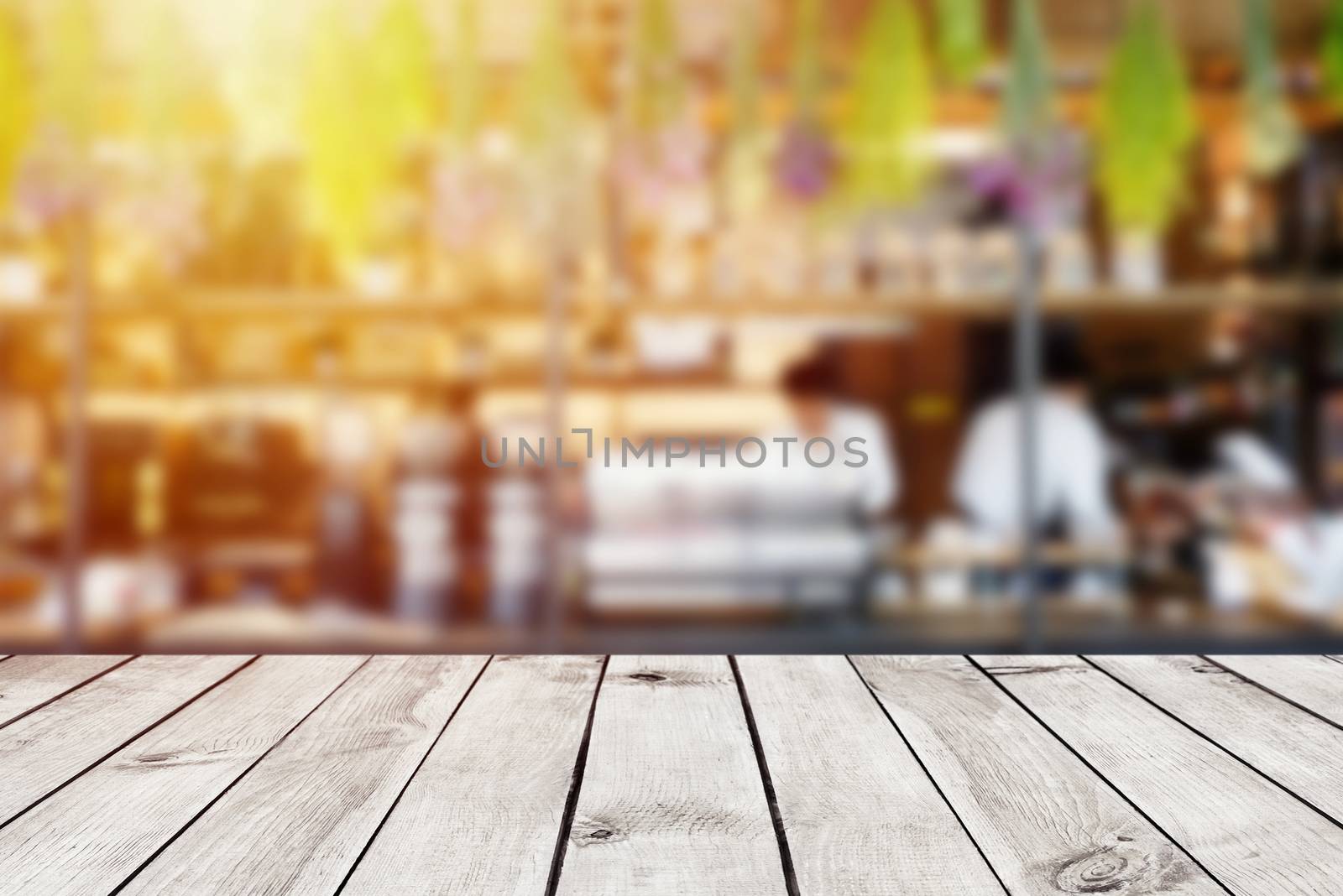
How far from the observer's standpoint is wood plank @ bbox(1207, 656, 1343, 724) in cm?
187

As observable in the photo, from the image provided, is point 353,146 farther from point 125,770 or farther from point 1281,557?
point 1281,557

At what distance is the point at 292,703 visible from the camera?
1.87 m

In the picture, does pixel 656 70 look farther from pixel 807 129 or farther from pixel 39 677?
pixel 39 677

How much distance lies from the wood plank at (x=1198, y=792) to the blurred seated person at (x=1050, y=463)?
3.10ft

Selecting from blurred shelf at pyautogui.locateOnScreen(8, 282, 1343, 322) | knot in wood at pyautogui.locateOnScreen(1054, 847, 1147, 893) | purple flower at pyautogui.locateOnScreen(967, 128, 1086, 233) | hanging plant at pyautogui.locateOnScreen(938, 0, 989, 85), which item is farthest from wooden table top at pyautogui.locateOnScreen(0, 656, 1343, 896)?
hanging plant at pyautogui.locateOnScreen(938, 0, 989, 85)

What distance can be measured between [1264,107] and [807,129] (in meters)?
1.18

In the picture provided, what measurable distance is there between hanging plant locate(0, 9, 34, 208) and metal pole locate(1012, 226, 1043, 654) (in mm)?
2568

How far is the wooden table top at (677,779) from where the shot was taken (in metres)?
1.17

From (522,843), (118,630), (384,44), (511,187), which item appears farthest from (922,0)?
(118,630)

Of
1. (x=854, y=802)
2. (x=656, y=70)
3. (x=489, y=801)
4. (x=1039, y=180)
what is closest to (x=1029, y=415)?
(x=1039, y=180)

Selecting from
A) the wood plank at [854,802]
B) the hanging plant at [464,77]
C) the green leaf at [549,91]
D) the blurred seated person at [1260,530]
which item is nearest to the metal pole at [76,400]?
the hanging plant at [464,77]

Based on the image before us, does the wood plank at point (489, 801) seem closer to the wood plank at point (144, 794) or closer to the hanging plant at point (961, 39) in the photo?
the wood plank at point (144, 794)

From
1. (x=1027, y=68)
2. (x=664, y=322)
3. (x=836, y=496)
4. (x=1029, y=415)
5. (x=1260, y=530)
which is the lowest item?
(x=1260, y=530)

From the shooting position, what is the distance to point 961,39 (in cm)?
283
